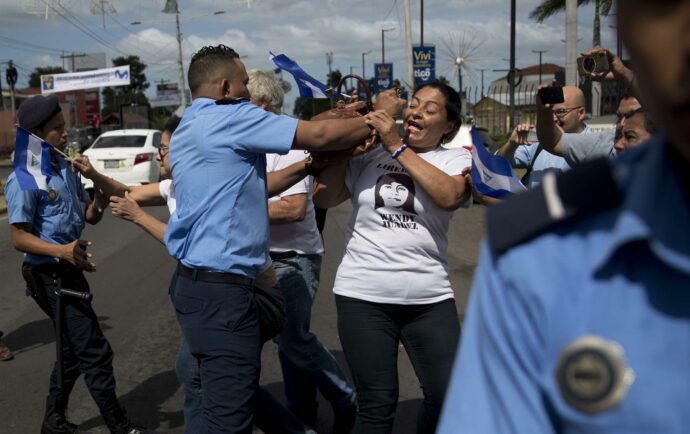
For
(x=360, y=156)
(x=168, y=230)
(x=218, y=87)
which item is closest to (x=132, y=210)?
(x=168, y=230)

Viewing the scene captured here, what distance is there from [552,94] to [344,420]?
213 centimetres

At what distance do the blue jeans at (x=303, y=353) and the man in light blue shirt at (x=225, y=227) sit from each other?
3.40 feet

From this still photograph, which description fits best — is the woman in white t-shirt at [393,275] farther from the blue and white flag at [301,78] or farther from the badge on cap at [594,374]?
the badge on cap at [594,374]

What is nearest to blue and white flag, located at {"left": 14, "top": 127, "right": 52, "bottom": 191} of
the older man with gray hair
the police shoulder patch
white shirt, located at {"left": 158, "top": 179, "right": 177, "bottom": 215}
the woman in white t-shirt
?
white shirt, located at {"left": 158, "top": 179, "right": 177, "bottom": 215}

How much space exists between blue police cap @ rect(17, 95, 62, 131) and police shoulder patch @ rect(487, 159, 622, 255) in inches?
157

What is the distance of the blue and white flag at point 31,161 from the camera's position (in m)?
4.42

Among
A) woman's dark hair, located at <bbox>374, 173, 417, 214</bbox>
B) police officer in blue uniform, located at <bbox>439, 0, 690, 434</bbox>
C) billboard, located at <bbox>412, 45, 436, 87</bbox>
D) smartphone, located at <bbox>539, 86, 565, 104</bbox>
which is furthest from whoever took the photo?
billboard, located at <bbox>412, 45, 436, 87</bbox>

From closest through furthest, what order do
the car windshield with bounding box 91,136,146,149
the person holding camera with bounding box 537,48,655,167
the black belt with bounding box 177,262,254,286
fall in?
1. the black belt with bounding box 177,262,254,286
2. the person holding camera with bounding box 537,48,655,167
3. the car windshield with bounding box 91,136,146,149

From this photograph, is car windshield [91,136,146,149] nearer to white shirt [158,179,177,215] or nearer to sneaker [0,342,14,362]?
sneaker [0,342,14,362]

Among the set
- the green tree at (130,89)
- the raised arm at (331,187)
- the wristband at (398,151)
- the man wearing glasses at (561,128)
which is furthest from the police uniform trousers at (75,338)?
the green tree at (130,89)

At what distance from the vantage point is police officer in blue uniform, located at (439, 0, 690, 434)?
0.93m

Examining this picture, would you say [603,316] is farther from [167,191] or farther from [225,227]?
[167,191]

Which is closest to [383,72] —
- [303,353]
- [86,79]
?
[86,79]

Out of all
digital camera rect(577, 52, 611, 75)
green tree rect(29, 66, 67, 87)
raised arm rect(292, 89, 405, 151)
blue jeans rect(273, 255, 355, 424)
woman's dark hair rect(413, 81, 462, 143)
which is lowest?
blue jeans rect(273, 255, 355, 424)
